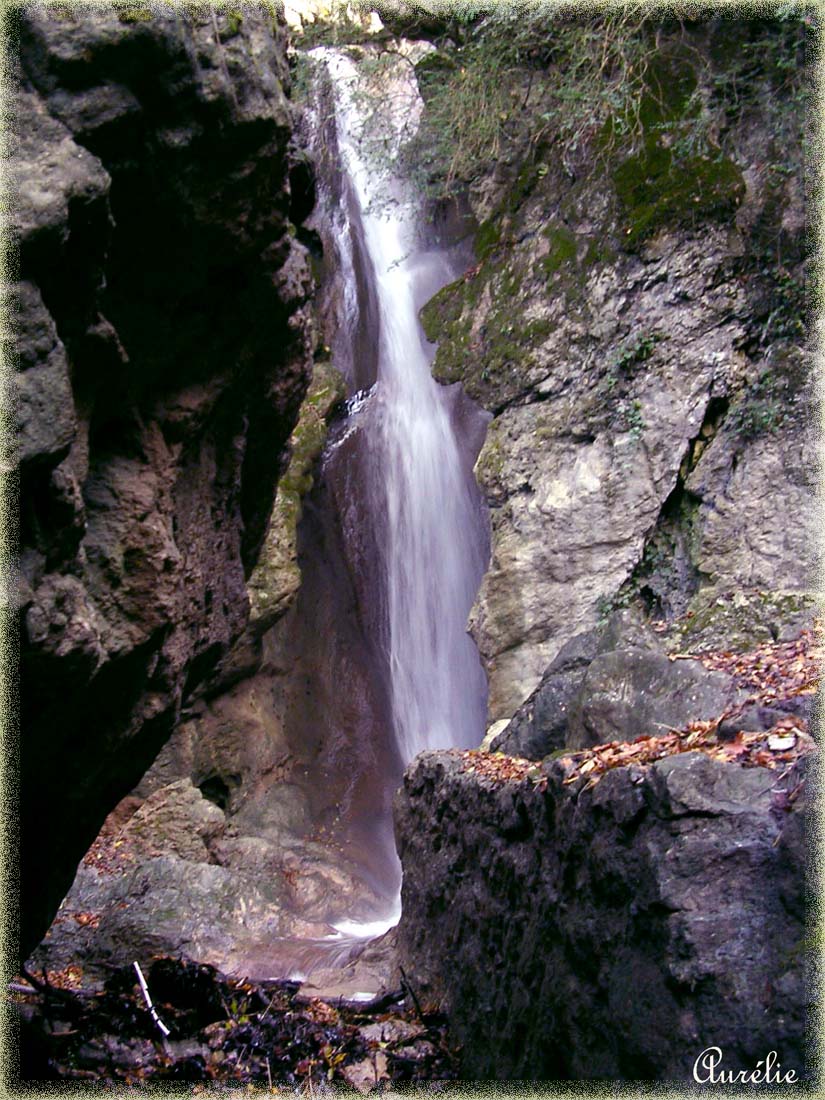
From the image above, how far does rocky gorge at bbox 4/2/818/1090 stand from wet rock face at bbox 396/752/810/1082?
0.05 ft

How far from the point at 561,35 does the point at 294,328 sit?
8.79 metres

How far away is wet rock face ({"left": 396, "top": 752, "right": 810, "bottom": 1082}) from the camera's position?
101 inches

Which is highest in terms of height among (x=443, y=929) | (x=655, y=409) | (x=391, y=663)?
(x=655, y=409)

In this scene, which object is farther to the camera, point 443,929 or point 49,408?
point 443,929

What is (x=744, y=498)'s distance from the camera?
956 centimetres

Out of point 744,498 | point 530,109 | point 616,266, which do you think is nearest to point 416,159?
point 530,109

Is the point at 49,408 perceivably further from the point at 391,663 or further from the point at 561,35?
the point at 391,663

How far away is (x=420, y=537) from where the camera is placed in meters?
14.4

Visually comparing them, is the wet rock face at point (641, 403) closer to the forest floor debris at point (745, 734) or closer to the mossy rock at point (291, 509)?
the mossy rock at point (291, 509)

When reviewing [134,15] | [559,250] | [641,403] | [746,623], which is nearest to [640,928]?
[134,15]

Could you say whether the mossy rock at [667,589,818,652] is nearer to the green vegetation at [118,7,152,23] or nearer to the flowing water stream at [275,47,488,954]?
the green vegetation at [118,7,152,23]

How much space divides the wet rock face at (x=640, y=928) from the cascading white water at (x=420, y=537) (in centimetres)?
891

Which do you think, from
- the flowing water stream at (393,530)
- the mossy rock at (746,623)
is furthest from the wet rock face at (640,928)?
the flowing water stream at (393,530)

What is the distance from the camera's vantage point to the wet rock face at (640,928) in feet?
8.43
